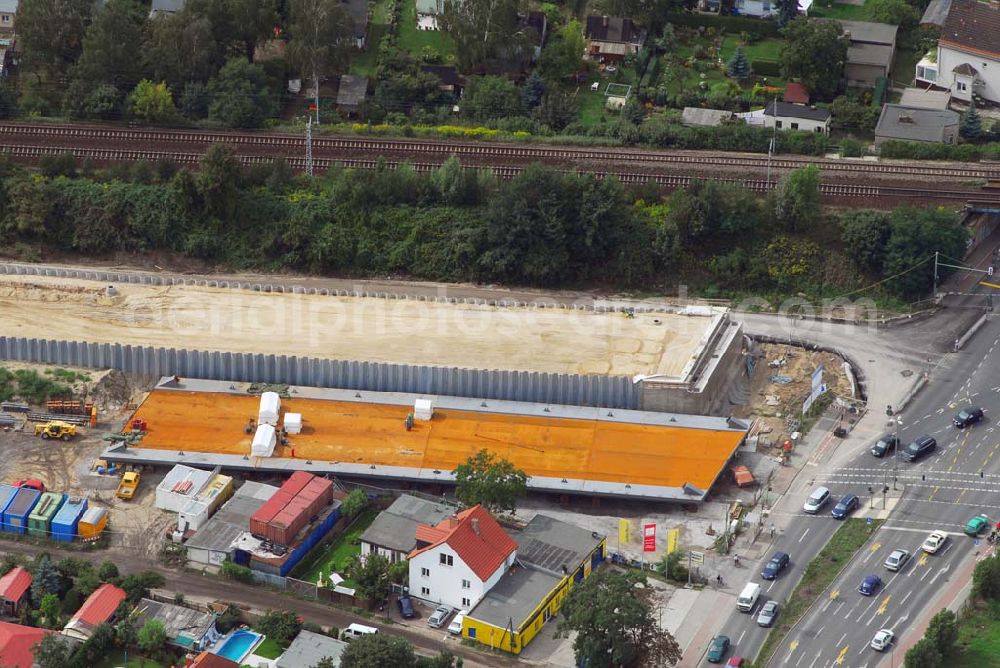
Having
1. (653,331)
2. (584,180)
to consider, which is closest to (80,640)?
(653,331)

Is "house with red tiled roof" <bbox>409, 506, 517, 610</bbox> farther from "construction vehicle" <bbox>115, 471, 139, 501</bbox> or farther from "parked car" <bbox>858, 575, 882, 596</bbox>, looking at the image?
"construction vehicle" <bbox>115, 471, 139, 501</bbox>

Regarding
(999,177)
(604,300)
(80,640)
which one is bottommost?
(80,640)

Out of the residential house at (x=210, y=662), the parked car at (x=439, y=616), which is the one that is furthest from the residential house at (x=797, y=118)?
the residential house at (x=210, y=662)

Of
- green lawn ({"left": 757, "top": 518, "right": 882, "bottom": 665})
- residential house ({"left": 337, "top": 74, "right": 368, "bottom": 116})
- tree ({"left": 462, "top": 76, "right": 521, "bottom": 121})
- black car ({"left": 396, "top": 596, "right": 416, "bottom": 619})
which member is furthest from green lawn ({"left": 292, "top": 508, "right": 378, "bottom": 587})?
residential house ({"left": 337, "top": 74, "right": 368, "bottom": 116})

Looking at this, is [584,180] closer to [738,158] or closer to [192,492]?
[738,158]

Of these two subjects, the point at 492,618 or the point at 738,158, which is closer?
the point at 492,618

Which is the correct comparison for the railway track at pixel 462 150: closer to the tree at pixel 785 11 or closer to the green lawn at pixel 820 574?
the tree at pixel 785 11

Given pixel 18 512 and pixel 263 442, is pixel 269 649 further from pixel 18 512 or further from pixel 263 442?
pixel 18 512
